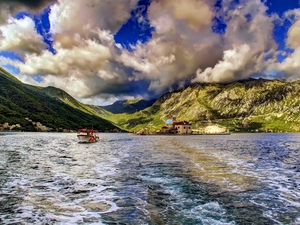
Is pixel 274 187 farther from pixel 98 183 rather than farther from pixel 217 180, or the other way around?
pixel 98 183

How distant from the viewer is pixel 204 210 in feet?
64.2

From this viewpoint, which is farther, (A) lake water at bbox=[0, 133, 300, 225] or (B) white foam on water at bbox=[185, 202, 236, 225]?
(A) lake water at bbox=[0, 133, 300, 225]

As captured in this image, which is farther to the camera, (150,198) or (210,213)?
(150,198)

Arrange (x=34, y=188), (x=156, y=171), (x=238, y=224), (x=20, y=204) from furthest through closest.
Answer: (x=156, y=171) < (x=34, y=188) < (x=20, y=204) < (x=238, y=224)

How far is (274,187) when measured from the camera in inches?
1108

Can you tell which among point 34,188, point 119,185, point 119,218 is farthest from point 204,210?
point 34,188

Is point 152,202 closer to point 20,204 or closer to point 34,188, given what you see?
point 20,204

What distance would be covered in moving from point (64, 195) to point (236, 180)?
19.8 m

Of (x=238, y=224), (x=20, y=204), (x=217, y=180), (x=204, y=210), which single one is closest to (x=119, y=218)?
(x=204, y=210)

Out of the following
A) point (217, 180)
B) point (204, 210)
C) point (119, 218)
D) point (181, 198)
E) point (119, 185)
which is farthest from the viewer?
point (217, 180)

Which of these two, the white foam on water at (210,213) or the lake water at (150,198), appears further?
the lake water at (150,198)

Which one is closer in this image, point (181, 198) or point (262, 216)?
A: point (262, 216)

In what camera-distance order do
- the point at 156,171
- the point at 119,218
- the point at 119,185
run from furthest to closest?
the point at 156,171, the point at 119,185, the point at 119,218

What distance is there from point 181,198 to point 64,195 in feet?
35.6
